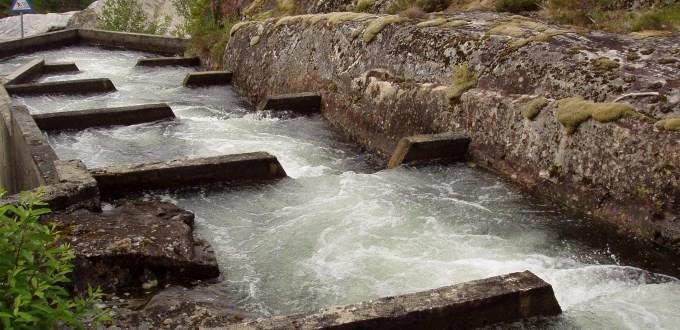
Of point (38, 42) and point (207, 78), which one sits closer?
point (207, 78)

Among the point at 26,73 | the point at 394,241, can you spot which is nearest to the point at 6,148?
the point at 394,241

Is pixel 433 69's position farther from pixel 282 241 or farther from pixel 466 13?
pixel 282 241

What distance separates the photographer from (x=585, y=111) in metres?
6.79

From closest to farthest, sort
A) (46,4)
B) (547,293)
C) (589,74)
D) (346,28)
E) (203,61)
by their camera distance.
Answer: (547,293)
(589,74)
(346,28)
(203,61)
(46,4)

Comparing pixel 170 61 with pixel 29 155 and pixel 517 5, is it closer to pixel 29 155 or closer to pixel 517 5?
pixel 517 5

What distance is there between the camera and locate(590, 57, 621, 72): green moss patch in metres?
7.21

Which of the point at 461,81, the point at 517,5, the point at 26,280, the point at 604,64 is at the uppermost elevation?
the point at 517,5

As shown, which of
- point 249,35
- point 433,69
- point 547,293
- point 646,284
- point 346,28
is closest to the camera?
point 547,293

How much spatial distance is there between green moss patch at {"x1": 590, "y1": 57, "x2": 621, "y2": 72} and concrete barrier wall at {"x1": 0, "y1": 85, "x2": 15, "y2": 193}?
842cm

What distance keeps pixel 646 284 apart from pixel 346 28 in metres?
8.09

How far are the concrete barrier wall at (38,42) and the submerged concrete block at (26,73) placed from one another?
5.04m

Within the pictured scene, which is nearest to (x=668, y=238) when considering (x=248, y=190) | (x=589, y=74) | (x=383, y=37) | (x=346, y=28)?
(x=589, y=74)

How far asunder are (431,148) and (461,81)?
4.16ft

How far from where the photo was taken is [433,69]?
954cm
